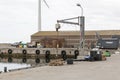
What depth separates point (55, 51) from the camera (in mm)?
80750

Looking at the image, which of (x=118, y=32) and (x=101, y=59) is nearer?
(x=101, y=59)

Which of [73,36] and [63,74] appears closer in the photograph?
[63,74]

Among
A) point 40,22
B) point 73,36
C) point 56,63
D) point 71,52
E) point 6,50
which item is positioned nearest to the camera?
point 56,63

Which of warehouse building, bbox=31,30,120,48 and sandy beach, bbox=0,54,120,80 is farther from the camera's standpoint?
warehouse building, bbox=31,30,120,48

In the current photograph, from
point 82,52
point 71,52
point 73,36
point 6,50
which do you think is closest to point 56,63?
point 82,52

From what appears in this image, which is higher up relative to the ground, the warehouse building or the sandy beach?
the warehouse building

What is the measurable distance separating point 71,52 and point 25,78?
184 feet

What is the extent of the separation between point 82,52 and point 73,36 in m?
66.7

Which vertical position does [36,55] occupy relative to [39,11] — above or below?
below

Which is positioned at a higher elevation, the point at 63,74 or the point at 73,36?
the point at 73,36

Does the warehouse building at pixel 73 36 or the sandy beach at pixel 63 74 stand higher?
the warehouse building at pixel 73 36

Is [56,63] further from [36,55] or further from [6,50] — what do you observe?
[6,50]

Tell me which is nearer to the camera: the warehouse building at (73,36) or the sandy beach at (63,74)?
the sandy beach at (63,74)

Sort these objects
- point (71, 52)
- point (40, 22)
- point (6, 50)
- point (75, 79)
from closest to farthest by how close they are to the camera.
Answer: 1. point (75, 79)
2. point (71, 52)
3. point (6, 50)
4. point (40, 22)
